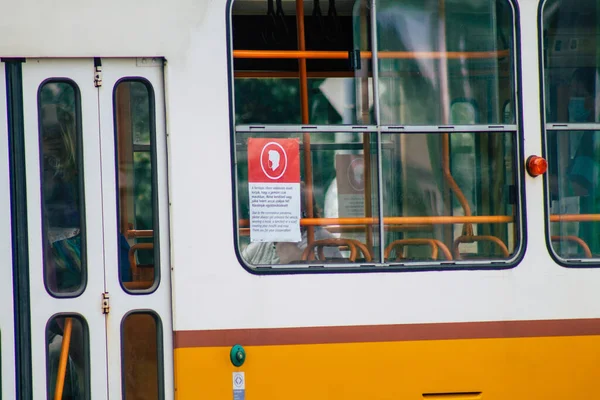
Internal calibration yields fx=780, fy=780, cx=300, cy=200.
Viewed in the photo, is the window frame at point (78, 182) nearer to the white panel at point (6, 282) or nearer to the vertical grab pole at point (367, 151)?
the white panel at point (6, 282)

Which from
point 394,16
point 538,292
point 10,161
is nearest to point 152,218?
point 10,161

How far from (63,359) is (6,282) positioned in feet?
1.37

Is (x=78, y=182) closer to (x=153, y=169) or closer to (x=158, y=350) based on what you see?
(x=153, y=169)

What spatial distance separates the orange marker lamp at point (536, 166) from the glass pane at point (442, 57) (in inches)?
9.8

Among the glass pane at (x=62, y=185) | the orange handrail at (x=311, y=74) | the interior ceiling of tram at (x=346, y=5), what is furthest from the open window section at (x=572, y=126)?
the glass pane at (x=62, y=185)

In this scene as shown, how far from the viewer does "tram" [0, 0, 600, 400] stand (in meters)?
3.45

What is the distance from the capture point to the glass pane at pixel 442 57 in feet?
12.1

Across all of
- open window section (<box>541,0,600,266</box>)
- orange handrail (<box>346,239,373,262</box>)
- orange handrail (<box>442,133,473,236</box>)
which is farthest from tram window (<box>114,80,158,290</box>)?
open window section (<box>541,0,600,266</box>)

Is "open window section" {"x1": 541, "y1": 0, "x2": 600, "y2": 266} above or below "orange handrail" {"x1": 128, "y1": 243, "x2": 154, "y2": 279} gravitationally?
above

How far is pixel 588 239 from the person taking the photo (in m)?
3.82

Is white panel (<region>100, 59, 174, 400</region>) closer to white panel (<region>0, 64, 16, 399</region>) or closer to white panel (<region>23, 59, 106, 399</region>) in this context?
white panel (<region>23, 59, 106, 399</region>)

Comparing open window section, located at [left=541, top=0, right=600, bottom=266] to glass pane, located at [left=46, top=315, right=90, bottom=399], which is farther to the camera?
open window section, located at [left=541, top=0, right=600, bottom=266]

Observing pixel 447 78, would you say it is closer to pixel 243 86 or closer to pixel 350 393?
pixel 243 86

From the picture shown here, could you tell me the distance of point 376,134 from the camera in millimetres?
3639
